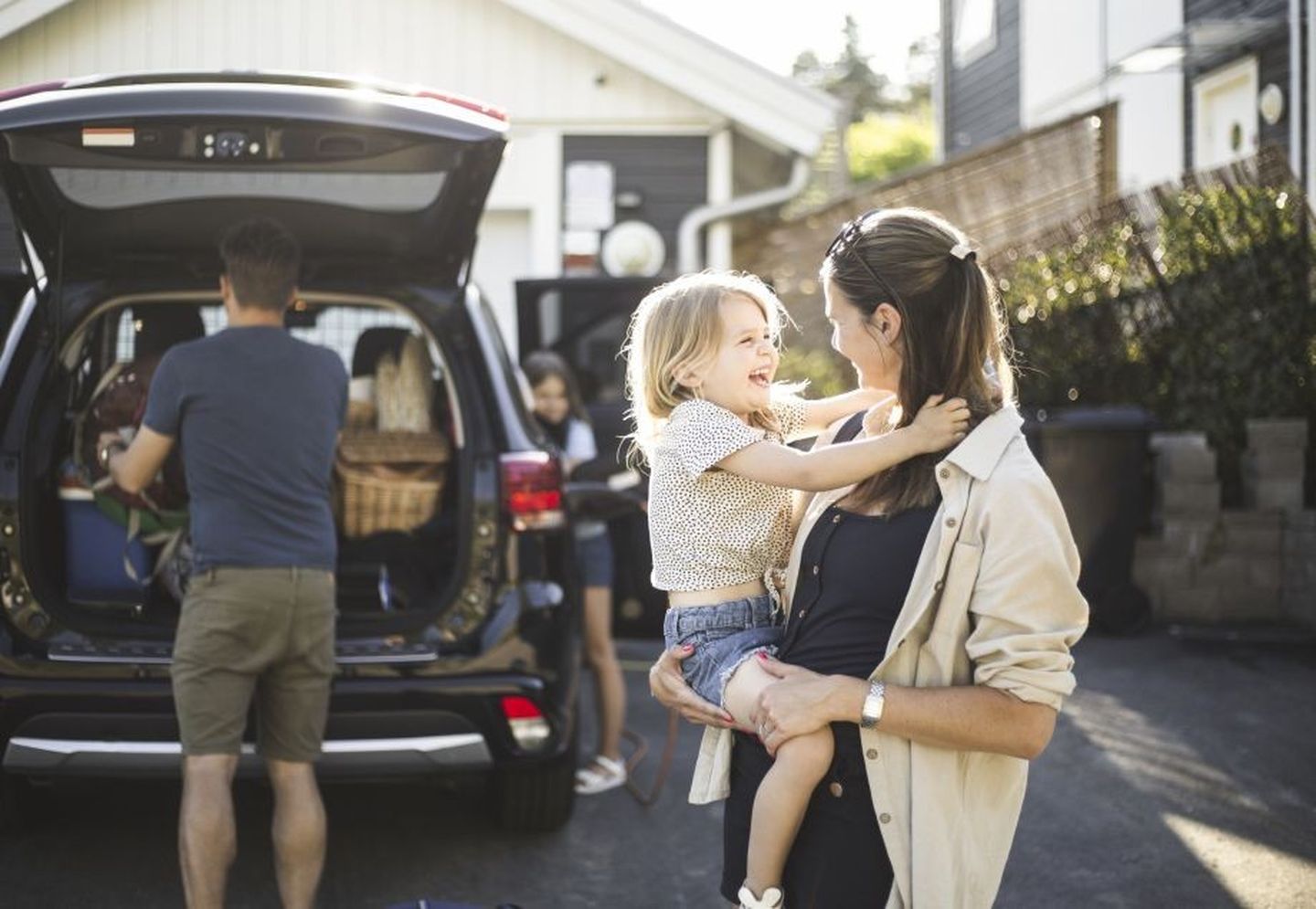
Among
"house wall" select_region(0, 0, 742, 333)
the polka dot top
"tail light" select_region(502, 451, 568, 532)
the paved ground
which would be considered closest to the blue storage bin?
the paved ground

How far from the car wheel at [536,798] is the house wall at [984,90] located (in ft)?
54.4

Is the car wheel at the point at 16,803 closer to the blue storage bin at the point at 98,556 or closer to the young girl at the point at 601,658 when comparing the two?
the blue storage bin at the point at 98,556

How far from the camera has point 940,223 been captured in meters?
2.50

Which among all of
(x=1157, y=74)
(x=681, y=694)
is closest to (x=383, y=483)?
(x=681, y=694)

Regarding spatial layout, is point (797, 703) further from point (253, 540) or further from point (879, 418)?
point (253, 540)

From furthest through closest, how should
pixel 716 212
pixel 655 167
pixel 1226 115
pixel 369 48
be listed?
pixel 1226 115 < pixel 655 167 < pixel 716 212 < pixel 369 48

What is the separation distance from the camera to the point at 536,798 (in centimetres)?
529

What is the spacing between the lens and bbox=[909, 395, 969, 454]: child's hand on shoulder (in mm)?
2420

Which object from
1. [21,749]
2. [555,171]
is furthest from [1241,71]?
[21,749]

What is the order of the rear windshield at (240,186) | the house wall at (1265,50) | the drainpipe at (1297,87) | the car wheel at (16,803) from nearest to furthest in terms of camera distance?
the rear windshield at (240,186), the car wheel at (16,803), the drainpipe at (1297,87), the house wall at (1265,50)

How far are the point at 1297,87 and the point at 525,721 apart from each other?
9692 mm

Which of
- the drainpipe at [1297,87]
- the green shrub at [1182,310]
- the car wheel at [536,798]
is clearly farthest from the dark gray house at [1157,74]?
the car wheel at [536,798]

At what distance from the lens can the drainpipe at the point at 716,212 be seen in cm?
1253

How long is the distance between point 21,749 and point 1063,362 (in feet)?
24.6
